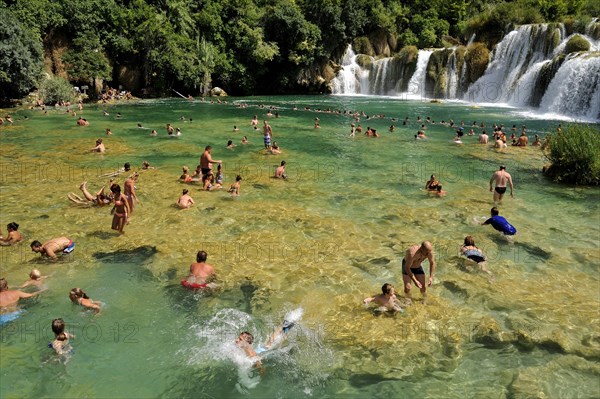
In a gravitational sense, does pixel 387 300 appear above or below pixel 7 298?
above

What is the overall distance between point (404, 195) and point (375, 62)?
49278 millimetres

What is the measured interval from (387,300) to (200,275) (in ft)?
13.4

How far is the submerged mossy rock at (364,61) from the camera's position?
2424 inches

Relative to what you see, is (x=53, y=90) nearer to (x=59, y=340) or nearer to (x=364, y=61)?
(x=364, y=61)

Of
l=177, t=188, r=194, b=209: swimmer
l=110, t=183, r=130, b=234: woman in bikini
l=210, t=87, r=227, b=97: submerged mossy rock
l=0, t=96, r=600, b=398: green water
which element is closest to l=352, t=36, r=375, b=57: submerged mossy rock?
l=210, t=87, r=227, b=97: submerged mossy rock

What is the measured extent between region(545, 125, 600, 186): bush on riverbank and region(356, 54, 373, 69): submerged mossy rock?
47349 millimetres

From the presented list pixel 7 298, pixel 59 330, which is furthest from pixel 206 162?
pixel 59 330

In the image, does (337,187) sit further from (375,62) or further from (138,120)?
(375,62)

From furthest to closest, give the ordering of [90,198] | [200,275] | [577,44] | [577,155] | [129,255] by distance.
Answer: [577,44], [577,155], [90,198], [129,255], [200,275]

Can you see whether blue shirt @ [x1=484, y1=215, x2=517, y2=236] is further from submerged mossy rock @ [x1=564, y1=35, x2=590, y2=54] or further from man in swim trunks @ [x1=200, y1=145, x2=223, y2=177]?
submerged mossy rock @ [x1=564, y1=35, x2=590, y2=54]

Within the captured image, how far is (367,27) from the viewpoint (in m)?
66.4

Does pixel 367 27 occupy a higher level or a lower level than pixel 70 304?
higher

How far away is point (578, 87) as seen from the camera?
31.5 meters

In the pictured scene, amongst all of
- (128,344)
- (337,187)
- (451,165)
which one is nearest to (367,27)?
(451,165)
